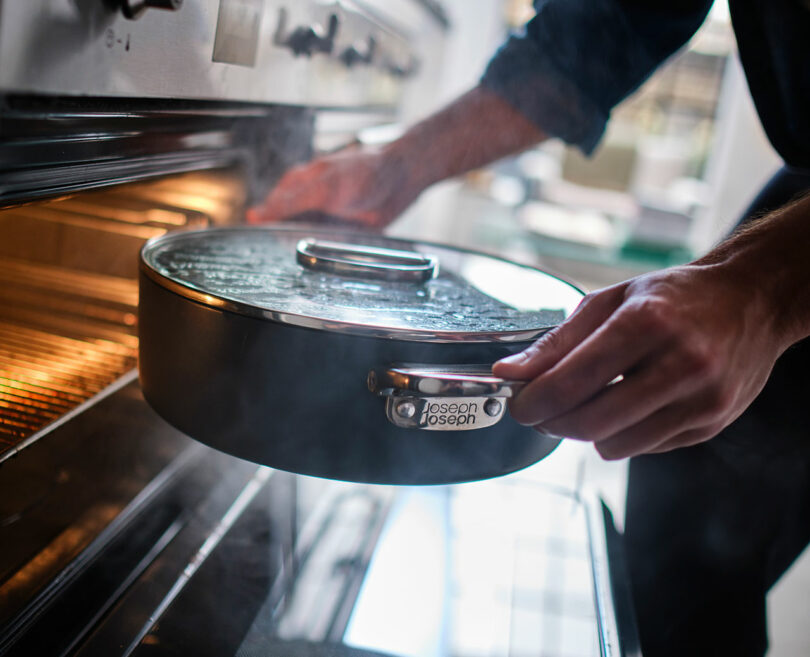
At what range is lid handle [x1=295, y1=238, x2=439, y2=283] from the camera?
55 centimetres

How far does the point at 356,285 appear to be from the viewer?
0.54 m

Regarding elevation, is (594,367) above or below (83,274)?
above

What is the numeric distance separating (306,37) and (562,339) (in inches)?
18.2

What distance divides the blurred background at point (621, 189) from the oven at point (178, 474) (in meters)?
0.21

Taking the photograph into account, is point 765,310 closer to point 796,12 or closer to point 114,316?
point 796,12

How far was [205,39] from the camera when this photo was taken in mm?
487

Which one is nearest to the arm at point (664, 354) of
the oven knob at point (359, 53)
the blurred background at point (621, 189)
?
the blurred background at point (621, 189)

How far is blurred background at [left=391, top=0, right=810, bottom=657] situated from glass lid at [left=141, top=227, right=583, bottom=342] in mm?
184

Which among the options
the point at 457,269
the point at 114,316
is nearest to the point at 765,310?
the point at 457,269

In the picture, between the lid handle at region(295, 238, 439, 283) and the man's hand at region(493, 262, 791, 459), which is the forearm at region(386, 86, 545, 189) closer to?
the lid handle at region(295, 238, 439, 283)

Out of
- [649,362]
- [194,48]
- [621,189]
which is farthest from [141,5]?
[621,189]

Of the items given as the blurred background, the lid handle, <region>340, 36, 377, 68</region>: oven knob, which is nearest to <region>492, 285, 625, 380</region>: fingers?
the lid handle

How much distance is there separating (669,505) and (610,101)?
1.59ft

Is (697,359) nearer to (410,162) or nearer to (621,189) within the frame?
(410,162)
